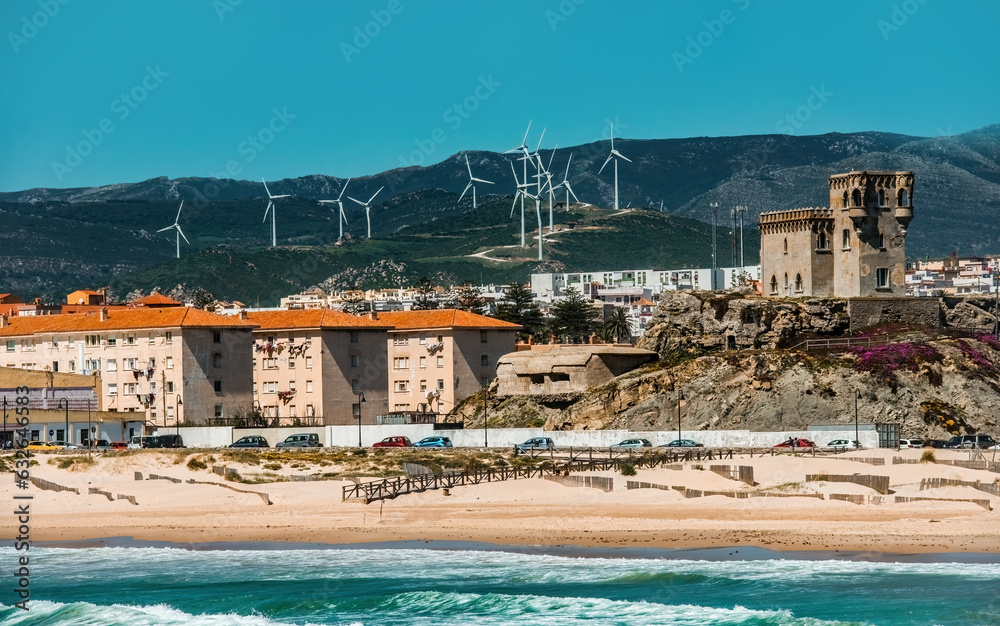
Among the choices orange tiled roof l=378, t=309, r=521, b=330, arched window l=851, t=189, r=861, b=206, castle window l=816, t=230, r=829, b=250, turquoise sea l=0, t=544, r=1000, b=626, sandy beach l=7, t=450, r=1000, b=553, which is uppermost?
arched window l=851, t=189, r=861, b=206

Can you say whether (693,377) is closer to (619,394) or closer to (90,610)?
(619,394)

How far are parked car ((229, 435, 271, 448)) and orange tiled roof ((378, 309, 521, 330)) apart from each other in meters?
25.7

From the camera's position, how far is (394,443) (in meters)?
83.4

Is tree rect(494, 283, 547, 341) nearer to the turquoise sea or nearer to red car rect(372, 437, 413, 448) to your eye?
red car rect(372, 437, 413, 448)

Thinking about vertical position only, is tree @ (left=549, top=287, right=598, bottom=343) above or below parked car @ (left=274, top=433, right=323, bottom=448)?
above

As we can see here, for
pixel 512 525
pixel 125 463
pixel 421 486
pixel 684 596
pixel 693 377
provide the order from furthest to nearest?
pixel 693 377 → pixel 125 463 → pixel 421 486 → pixel 512 525 → pixel 684 596

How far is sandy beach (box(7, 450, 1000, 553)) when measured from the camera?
4997 cm

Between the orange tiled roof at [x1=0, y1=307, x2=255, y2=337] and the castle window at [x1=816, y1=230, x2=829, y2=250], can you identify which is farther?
the orange tiled roof at [x1=0, y1=307, x2=255, y2=337]

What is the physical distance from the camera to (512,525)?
2153 inches

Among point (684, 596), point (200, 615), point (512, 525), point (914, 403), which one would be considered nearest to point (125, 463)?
point (512, 525)

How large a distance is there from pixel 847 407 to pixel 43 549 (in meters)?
47.0

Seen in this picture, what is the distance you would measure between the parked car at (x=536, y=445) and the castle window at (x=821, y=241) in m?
30.5

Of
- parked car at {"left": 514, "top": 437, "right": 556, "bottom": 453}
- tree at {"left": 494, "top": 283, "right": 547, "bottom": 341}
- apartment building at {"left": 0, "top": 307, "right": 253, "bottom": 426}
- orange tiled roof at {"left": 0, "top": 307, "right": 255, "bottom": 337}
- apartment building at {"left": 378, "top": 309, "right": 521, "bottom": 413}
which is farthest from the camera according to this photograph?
tree at {"left": 494, "top": 283, "right": 547, "bottom": 341}

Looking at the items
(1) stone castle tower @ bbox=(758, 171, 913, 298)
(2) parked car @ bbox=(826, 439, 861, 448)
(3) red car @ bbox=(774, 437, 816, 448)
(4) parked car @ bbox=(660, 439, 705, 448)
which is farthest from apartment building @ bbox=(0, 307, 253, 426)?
(2) parked car @ bbox=(826, 439, 861, 448)
